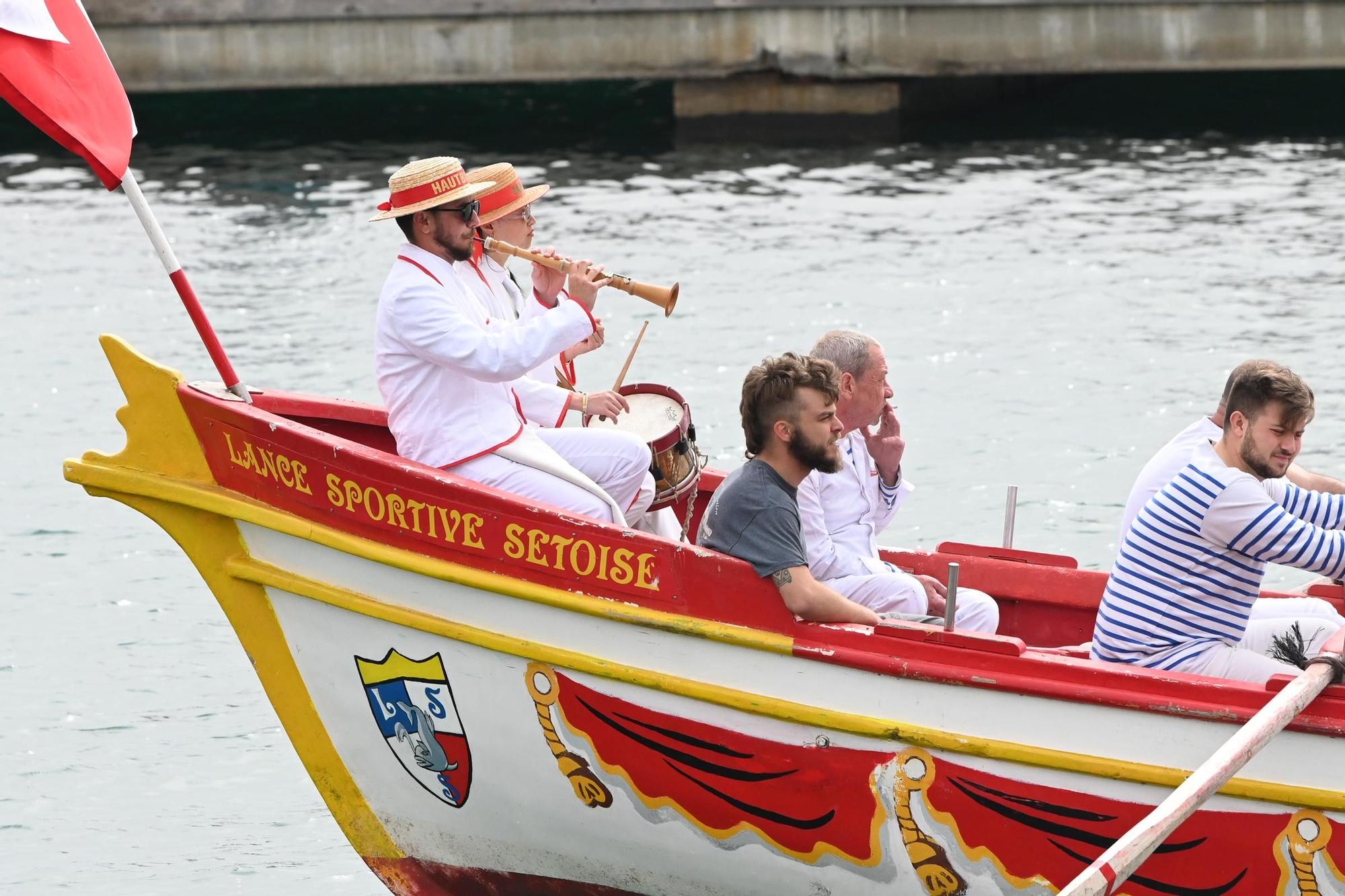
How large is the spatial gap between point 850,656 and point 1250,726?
1063mm

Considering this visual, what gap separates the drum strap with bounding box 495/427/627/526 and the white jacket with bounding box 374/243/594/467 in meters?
0.04

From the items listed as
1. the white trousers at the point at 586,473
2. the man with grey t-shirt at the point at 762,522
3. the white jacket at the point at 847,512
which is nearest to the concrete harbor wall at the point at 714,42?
the white jacket at the point at 847,512

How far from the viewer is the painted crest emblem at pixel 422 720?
221 inches

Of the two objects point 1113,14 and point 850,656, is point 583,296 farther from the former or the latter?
point 1113,14

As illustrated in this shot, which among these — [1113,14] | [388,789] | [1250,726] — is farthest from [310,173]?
[1250,726]

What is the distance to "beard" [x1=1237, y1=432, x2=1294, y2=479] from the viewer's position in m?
4.96

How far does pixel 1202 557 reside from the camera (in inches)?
A: 197

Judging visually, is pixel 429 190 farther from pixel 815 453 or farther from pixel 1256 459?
pixel 1256 459

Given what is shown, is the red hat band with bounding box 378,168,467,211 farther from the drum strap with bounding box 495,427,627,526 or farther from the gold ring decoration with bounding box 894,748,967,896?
the gold ring decoration with bounding box 894,748,967,896

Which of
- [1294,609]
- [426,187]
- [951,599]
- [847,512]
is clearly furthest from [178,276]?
[1294,609]

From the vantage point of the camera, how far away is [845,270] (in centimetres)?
1573

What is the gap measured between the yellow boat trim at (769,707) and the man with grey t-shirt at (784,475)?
285 millimetres

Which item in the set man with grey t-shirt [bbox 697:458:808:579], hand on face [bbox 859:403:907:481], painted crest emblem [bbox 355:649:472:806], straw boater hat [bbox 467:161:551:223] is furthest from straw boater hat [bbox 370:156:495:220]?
hand on face [bbox 859:403:907:481]

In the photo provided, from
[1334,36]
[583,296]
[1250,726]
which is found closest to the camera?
[1250,726]
